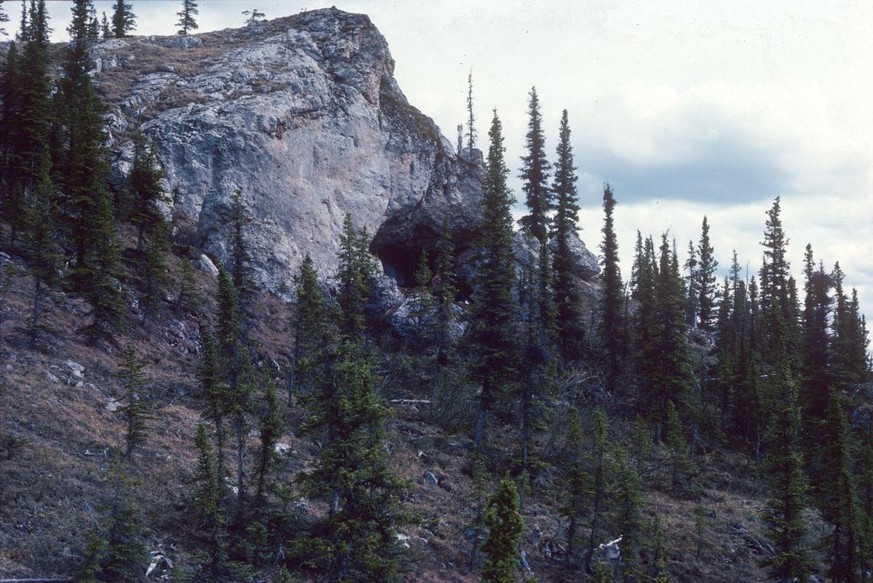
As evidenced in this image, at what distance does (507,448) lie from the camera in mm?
35906

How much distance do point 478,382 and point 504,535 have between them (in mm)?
20953

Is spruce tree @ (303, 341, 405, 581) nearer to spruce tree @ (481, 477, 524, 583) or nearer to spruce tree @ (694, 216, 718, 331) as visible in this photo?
spruce tree @ (481, 477, 524, 583)

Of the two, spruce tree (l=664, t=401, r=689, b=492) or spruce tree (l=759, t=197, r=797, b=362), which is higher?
spruce tree (l=759, t=197, r=797, b=362)

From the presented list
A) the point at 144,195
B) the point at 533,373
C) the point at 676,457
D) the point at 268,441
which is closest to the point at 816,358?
the point at 676,457

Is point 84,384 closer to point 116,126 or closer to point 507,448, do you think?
point 507,448

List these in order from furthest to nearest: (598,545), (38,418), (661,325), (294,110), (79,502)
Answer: (294,110)
(661,325)
(598,545)
(38,418)
(79,502)

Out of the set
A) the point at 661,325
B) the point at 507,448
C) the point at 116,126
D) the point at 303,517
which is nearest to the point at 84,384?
the point at 303,517

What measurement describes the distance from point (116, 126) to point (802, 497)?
5314cm

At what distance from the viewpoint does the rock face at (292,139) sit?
47156 millimetres

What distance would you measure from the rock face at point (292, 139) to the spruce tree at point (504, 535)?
3655cm

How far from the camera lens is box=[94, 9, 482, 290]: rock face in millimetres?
47156

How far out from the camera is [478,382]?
34250 mm

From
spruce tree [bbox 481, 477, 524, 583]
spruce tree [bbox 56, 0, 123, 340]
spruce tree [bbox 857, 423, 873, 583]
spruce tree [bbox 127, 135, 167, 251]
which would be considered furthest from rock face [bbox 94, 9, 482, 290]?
spruce tree [bbox 857, 423, 873, 583]

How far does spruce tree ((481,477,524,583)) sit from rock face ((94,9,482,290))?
3655 cm
